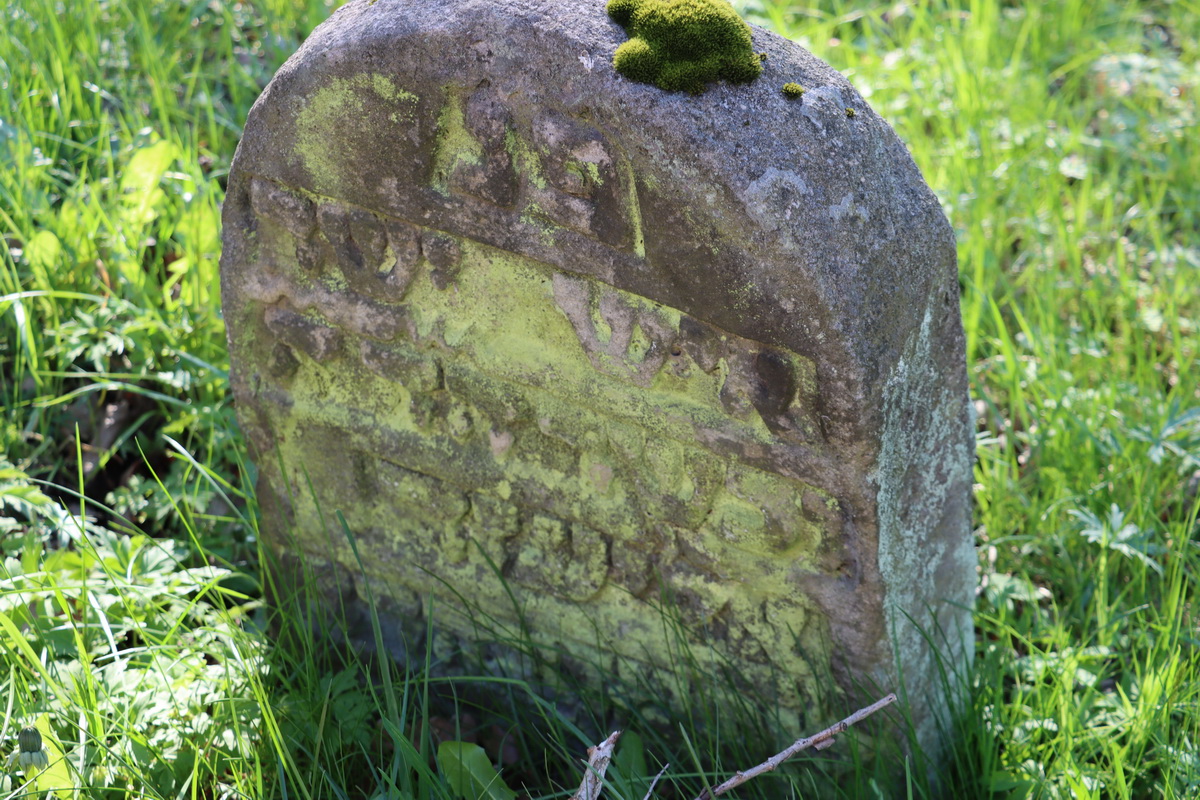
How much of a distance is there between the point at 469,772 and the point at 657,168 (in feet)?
2.96

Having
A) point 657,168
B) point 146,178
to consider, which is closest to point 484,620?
point 657,168

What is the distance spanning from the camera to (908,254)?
1319mm

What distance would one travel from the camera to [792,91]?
129 cm

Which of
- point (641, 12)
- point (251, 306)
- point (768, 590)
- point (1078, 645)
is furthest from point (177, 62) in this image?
point (1078, 645)

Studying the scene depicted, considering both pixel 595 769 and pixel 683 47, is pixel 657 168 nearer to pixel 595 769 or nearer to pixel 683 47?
pixel 683 47

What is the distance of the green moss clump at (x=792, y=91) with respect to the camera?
1.29m

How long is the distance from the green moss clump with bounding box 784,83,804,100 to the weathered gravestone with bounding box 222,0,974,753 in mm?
11

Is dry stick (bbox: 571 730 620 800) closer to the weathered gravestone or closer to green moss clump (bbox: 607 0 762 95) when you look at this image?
the weathered gravestone

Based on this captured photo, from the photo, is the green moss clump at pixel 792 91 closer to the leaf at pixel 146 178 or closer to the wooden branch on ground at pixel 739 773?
the wooden branch on ground at pixel 739 773

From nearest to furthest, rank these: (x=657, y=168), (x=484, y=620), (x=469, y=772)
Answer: (x=657, y=168) < (x=469, y=772) < (x=484, y=620)

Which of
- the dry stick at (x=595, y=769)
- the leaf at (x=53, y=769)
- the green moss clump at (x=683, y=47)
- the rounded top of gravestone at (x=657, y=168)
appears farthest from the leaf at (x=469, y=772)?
the green moss clump at (x=683, y=47)

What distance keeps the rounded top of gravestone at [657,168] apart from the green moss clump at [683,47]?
0.01 meters

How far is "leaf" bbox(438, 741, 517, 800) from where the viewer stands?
157cm

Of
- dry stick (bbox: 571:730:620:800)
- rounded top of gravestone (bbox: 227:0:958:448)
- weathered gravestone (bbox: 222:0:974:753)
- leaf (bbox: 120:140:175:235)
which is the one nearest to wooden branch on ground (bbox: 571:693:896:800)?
dry stick (bbox: 571:730:620:800)
